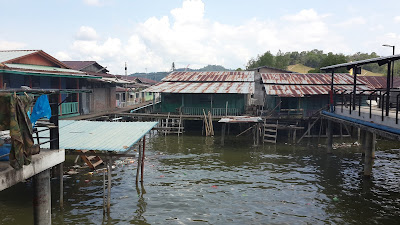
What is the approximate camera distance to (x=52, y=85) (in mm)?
22828

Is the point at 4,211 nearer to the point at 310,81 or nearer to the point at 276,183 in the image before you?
the point at 276,183

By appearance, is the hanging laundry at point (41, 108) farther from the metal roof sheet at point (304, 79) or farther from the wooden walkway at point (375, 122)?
the metal roof sheet at point (304, 79)

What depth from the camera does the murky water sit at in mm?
11141

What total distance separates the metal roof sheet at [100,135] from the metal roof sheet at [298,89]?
16.3 meters

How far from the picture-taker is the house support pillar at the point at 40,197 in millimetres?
7113

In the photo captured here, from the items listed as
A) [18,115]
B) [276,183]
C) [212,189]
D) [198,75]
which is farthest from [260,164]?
[198,75]

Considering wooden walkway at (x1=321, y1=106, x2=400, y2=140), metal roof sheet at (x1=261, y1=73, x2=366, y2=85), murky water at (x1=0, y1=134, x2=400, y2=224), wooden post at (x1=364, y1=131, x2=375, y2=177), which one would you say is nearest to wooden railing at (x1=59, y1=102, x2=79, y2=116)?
murky water at (x1=0, y1=134, x2=400, y2=224)

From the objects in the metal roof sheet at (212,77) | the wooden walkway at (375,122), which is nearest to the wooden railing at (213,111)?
the metal roof sheet at (212,77)

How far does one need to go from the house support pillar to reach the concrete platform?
15.8 inches

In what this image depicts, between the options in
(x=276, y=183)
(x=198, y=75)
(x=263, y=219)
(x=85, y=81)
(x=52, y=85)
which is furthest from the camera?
(x=198, y=75)

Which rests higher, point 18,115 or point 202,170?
point 18,115

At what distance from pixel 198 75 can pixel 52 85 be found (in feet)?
51.7

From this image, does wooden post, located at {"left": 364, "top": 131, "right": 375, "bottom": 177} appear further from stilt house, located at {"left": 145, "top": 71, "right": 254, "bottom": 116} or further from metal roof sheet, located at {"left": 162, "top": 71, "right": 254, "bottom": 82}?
metal roof sheet, located at {"left": 162, "top": 71, "right": 254, "bottom": 82}

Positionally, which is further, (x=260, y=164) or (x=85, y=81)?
(x=85, y=81)
